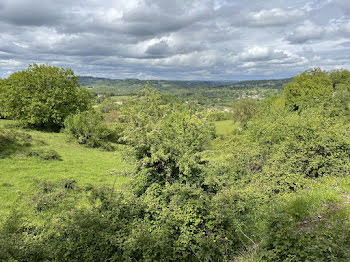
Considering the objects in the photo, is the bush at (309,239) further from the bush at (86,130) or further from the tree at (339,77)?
the tree at (339,77)

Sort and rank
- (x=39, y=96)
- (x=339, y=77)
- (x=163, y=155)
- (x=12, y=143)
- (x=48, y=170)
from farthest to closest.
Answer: (x=339, y=77), (x=39, y=96), (x=12, y=143), (x=48, y=170), (x=163, y=155)

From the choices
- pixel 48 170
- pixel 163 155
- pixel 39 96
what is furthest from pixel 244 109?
pixel 163 155

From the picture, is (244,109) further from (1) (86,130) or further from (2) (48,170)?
(2) (48,170)

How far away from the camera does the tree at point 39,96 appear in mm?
33500

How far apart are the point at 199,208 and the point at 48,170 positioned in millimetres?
16427

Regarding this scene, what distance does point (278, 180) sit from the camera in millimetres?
11242

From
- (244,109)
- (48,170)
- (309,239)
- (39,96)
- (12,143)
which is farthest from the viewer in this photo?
(244,109)

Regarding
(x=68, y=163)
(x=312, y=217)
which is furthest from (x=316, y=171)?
(x=68, y=163)

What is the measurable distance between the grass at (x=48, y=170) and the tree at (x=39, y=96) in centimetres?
1023

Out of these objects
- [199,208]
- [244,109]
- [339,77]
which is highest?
[339,77]

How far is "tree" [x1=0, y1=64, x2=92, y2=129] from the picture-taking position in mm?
33500

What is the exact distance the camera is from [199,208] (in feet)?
25.0

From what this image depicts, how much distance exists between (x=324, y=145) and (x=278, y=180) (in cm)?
435

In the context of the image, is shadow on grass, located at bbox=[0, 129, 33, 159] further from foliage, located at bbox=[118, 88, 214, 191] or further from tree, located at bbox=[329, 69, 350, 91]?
tree, located at bbox=[329, 69, 350, 91]
